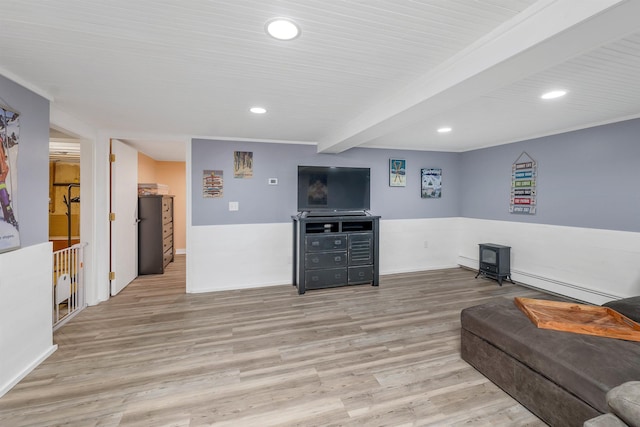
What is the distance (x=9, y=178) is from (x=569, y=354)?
381 centimetres

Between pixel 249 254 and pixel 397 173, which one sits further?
pixel 397 173

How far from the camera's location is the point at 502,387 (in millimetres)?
1928

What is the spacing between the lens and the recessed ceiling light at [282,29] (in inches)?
54.9

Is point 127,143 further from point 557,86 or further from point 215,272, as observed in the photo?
point 557,86

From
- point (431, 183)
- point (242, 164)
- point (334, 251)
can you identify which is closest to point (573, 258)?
point (431, 183)

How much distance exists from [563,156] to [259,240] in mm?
4409

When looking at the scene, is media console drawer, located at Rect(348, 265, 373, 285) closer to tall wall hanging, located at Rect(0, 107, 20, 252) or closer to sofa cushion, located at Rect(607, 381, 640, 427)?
sofa cushion, located at Rect(607, 381, 640, 427)

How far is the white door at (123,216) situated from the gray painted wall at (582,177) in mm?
5839

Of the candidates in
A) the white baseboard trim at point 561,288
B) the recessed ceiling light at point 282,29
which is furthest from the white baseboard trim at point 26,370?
the white baseboard trim at point 561,288

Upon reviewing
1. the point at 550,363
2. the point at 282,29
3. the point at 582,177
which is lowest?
the point at 550,363

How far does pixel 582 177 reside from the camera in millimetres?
3543

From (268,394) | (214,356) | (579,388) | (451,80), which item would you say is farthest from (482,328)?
(214,356)

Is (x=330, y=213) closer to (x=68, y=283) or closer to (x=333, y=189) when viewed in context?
(x=333, y=189)

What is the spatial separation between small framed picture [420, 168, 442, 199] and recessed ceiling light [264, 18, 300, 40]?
4.09 metres
